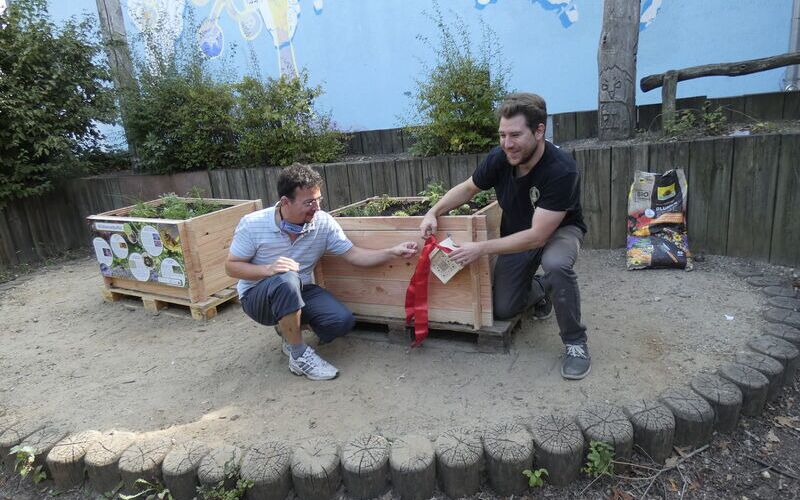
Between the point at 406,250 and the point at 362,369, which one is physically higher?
the point at 406,250

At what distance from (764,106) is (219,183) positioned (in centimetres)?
556

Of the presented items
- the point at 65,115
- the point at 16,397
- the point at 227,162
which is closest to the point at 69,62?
the point at 65,115

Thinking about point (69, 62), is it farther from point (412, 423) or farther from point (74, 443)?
point (412, 423)

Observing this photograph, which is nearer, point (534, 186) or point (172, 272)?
point (534, 186)

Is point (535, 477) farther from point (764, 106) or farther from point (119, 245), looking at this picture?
point (764, 106)

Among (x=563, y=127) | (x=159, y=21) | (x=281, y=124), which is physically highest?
(x=159, y=21)

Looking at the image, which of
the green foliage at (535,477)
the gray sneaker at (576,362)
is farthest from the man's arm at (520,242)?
the green foliage at (535,477)

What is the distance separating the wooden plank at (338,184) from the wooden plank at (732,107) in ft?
11.5

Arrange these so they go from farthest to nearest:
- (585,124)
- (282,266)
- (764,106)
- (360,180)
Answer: (360,180)
(585,124)
(764,106)
(282,266)

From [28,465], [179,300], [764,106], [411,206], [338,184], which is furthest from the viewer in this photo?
[338,184]

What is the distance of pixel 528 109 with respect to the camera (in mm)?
2662

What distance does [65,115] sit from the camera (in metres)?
6.08

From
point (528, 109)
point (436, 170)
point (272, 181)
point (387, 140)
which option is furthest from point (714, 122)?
point (272, 181)

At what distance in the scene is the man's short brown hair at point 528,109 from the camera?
105 inches
